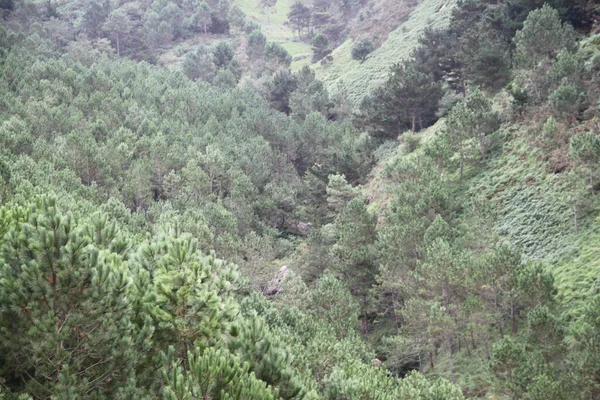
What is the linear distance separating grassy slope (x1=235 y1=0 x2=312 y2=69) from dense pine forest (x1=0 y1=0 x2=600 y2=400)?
3584 centimetres

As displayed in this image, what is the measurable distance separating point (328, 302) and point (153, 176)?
2668 cm

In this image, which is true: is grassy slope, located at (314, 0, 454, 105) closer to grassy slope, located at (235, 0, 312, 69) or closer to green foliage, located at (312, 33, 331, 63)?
green foliage, located at (312, 33, 331, 63)

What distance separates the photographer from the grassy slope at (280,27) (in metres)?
111

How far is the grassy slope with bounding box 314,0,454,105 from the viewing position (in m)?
74.2

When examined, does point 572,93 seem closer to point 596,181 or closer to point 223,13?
point 596,181

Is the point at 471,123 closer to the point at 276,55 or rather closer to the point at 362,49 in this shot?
the point at 362,49

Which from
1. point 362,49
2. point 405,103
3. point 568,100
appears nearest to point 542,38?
point 568,100

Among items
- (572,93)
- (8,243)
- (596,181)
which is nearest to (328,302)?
(596,181)

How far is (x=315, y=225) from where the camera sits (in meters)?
43.2

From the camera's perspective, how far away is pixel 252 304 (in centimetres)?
1981

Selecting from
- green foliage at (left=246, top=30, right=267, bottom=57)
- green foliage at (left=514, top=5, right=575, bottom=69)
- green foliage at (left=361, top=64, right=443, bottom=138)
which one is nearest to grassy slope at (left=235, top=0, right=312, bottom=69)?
green foliage at (left=246, top=30, right=267, bottom=57)

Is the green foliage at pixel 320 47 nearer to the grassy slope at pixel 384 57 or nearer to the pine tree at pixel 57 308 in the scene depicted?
the grassy slope at pixel 384 57

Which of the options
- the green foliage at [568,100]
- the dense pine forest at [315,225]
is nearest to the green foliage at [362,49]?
the dense pine forest at [315,225]

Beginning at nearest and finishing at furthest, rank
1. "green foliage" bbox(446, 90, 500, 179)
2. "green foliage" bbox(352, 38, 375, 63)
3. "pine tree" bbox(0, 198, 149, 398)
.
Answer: "pine tree" bbox(0, 198, 149, 398) → "green foliage" bbox(446, 90, 500, 179) → "green foliage" bbox(352, 38, 375, 63)
